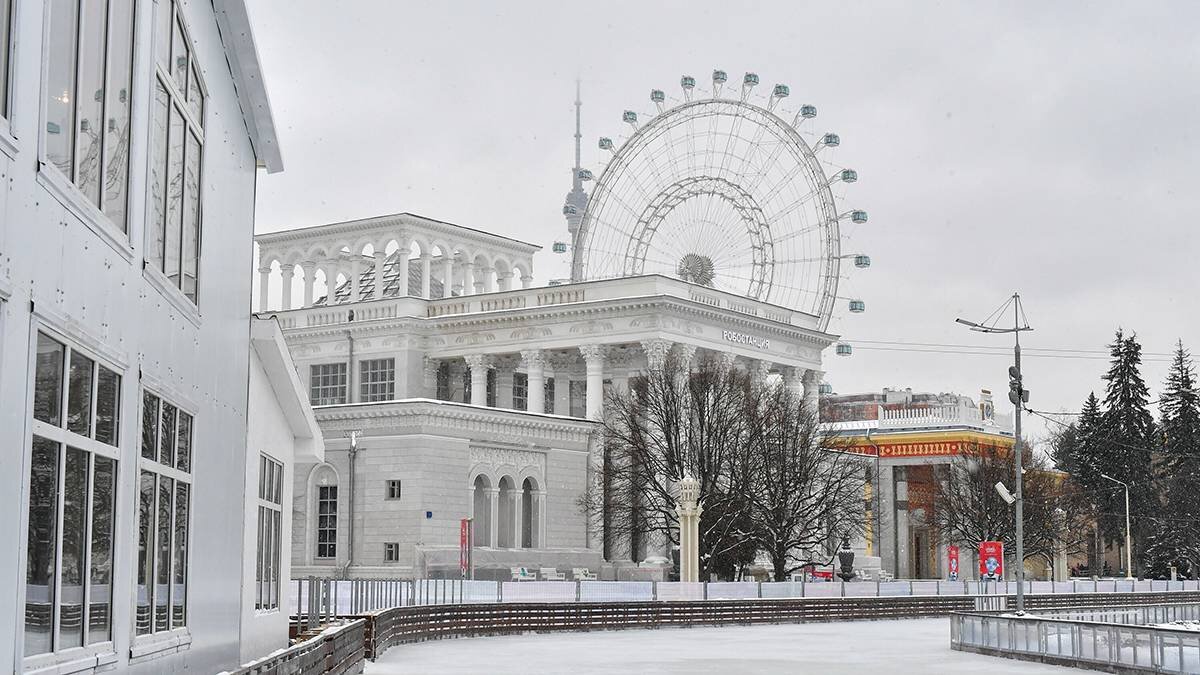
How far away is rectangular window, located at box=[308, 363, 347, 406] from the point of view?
88562 mm

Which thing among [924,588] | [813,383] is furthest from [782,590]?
[813,383]

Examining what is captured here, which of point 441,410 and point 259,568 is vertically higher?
point 441,410

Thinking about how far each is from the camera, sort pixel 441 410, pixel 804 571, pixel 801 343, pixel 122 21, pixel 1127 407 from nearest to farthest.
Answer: pixel 122 21 < pixel 441 410 < pixel 804 571 < pixel 801 343 < pixel 1127 407

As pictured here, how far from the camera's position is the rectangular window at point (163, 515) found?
381 inches

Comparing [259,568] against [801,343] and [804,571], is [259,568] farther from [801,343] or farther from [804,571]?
[801,343]

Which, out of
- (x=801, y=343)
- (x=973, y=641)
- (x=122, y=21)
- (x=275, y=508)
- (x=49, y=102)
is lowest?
(x=973, y=641)

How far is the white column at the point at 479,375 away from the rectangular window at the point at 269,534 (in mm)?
64002

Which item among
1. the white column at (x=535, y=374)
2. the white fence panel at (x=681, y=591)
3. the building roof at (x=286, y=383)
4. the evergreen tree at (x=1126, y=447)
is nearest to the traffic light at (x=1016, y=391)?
the white fence panel at (x=681, y=591)

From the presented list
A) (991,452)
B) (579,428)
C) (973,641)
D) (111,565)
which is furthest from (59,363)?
(991,452)

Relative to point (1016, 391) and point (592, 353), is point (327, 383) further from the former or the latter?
point (1016, 391)

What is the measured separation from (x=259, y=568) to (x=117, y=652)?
983 centimetres

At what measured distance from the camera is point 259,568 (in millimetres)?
18562

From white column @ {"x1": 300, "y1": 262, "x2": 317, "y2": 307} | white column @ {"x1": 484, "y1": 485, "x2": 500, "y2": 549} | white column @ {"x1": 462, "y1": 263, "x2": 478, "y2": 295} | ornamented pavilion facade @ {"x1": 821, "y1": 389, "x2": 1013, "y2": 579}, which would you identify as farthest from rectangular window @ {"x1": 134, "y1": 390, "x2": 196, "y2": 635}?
ornamented pavilion facade @ {"x1": 821, "y1": 389, "x2": 1013, "y2": 579}

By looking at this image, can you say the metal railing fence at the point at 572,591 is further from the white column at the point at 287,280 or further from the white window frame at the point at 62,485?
the white column at the point at 287,280
